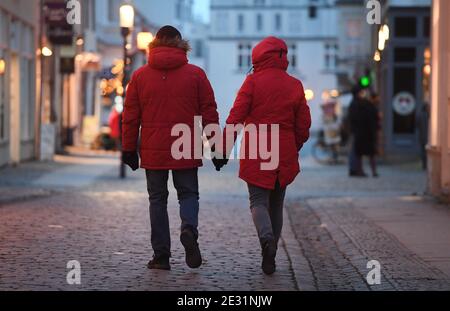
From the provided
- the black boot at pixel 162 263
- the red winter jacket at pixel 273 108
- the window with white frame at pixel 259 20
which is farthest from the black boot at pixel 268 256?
the window with white frame at pixel 259 20

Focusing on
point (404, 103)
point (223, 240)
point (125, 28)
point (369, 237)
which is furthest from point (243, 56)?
point (223, 240)

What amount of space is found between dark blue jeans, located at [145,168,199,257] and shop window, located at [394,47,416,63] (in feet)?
94.2

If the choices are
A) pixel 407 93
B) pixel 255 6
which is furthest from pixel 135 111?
pixel 255 6

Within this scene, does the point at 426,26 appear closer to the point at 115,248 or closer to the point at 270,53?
the point at 115,248

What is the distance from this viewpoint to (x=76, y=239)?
1163 cm

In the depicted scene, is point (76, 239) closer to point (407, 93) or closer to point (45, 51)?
point (45, 51)

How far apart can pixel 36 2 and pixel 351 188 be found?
39.1 feet

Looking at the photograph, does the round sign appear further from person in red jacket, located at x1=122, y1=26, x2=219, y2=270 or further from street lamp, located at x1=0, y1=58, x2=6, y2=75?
person in red jacket, located at x1=122, y1=26, x2=219, y2=270

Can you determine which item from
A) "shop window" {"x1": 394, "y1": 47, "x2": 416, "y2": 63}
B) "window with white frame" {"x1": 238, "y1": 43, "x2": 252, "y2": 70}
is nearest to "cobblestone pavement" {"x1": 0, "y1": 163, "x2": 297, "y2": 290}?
"shop window" {"x1": 394, "y1": 47, "x2": 416, "y2": 63}

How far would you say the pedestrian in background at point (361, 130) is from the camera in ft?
82.7

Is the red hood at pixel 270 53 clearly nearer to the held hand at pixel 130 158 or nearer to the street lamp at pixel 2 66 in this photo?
the held hand at pixel 130 158

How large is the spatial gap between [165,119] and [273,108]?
80cm

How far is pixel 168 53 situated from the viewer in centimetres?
937
